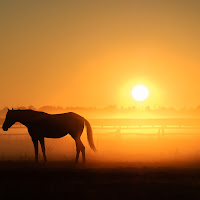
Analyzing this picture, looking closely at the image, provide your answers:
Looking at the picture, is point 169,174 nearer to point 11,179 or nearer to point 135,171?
point 135,171

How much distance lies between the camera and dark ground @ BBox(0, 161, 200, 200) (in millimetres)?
9289

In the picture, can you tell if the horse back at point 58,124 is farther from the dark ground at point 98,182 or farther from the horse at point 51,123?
the dark ground at point 98,182

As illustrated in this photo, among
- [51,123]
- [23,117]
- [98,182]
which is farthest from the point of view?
[51,123]

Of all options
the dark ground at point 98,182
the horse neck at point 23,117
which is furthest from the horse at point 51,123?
the dark ground at point 98,182

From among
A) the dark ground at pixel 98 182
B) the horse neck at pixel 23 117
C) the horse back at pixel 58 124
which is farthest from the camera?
A: the horse back at pixel 58 124

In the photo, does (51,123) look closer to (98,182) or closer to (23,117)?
(23,117)

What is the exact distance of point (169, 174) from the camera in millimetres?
12492

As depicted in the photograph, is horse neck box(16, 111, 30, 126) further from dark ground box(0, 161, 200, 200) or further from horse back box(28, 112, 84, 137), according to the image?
dark ground box(0, 161, 200, 200)

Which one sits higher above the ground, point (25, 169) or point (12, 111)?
point (12, 111)

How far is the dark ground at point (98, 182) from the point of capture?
929 centimetres

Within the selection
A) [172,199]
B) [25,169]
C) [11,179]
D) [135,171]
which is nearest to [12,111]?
[25,169]

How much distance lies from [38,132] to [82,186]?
5370mm

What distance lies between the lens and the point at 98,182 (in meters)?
10.8

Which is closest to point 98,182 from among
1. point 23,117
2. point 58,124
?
point 58,124
